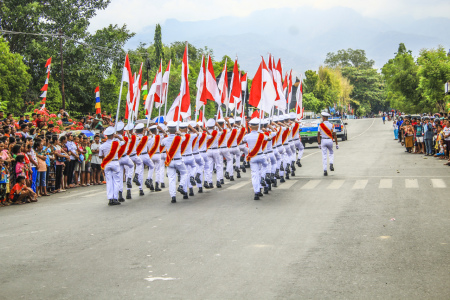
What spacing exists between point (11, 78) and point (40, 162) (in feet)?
68.1

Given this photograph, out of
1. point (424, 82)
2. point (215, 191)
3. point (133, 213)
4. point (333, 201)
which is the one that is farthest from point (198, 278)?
point (424, 82)

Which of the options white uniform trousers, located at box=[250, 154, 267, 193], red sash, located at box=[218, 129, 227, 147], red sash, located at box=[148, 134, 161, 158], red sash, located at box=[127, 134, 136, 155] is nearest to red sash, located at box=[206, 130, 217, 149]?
red sash, located at box=[218, 129, 227, 147]

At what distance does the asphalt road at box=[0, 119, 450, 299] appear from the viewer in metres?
6.06

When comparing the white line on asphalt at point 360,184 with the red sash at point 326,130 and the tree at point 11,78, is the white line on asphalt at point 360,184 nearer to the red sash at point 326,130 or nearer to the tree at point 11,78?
the red sash at point 326,130

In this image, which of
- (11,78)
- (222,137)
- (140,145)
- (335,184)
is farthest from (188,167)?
(11,78)

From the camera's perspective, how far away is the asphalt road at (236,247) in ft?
19.9

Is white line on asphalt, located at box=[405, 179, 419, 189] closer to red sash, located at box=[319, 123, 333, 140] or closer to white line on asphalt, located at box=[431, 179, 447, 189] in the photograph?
white line on asphalt, located at box=[431, 179, 447, 189]

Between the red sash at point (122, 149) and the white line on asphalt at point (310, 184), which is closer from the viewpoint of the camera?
the red sash at point (122, 149)

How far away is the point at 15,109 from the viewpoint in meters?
35.7

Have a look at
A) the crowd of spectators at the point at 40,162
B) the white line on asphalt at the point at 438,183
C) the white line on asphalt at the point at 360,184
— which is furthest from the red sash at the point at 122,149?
the white line on asphalt at the point at 438,183

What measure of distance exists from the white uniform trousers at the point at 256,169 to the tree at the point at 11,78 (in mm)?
25093

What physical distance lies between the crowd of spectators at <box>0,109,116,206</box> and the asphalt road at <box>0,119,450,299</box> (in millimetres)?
904

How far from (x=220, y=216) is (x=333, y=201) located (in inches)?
116

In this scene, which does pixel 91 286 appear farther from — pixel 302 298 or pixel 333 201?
pixel 333 201
